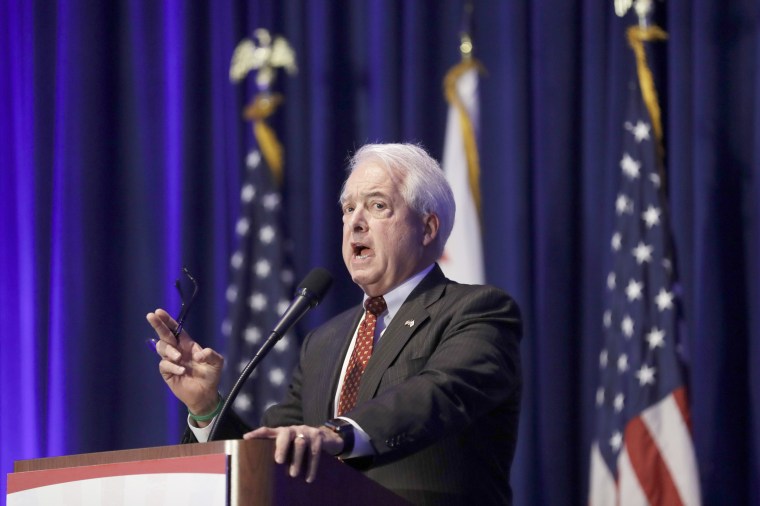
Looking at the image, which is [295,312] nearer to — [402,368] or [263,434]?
[402,368]

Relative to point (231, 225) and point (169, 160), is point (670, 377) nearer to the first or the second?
point (231, 225)

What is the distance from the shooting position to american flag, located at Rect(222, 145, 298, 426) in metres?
5.70

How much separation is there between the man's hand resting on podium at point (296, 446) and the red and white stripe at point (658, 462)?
317cm

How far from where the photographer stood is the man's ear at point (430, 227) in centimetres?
323

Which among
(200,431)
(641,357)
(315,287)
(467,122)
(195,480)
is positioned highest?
(467,122)

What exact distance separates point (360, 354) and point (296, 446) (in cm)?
116

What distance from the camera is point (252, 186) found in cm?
600

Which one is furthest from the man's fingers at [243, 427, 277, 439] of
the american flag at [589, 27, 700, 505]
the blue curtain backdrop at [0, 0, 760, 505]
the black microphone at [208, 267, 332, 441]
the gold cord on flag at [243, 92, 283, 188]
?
the gold cord on flag at [243, 92, 283, 188]

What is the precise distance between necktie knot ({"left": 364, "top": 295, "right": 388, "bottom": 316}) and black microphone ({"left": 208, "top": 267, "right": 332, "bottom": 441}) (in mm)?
473

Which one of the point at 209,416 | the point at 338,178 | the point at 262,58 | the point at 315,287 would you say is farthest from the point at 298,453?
the point at 262,58

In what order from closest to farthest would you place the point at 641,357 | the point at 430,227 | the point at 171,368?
the point at 171,368, the point at 430,227, the point at 641,357

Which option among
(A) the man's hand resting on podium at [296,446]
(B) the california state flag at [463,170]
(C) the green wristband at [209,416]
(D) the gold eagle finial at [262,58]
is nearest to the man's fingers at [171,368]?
(C) the green wristband at [209,416]

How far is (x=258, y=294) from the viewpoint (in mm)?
5863

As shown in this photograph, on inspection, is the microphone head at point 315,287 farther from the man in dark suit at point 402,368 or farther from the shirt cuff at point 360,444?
the shirt cuff at point 360,444
